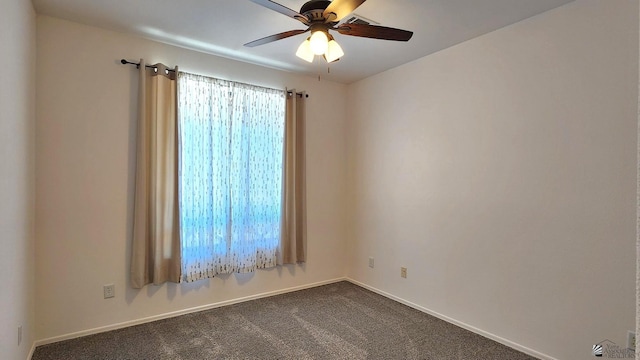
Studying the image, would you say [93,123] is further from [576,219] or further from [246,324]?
[576,219]

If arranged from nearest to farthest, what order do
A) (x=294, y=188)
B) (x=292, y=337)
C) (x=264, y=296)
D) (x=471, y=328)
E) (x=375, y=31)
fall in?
(x=375, y=31) < (x=292, y=337) < (x=471, y=328) < (x=264, y=296) < (x=294, y=188)

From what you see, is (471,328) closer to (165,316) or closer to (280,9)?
(165,316)

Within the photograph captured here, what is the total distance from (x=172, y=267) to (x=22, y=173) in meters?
1.40

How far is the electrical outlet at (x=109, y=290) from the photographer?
115 inches

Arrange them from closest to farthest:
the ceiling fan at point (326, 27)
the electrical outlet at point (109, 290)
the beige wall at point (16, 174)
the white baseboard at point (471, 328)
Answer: the beige wall at point (16, 174) < the ceiling fan at point (326, 27) < the white baseboard at point (471, 328) < the electrical outlet at point (109, 290)

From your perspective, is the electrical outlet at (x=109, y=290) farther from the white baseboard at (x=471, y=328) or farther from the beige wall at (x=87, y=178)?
the white baseboard at (x=471, y=328)

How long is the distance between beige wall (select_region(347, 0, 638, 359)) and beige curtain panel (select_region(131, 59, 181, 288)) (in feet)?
7.49

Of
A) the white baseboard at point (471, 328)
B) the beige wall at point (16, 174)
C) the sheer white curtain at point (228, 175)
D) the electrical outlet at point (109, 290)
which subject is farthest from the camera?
the sheer white curtain at point (228, 175)

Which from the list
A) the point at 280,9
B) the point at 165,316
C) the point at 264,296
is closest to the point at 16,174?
the point at 165,316

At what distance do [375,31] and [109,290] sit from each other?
3.04m

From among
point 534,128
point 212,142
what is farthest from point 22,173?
point 534,128

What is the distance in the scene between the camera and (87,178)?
284cm

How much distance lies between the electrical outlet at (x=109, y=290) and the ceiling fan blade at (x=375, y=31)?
2849 millimetres

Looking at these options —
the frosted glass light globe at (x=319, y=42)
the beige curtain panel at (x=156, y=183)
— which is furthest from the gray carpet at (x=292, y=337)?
the frosted glass light globe at (x=319, y=42)
